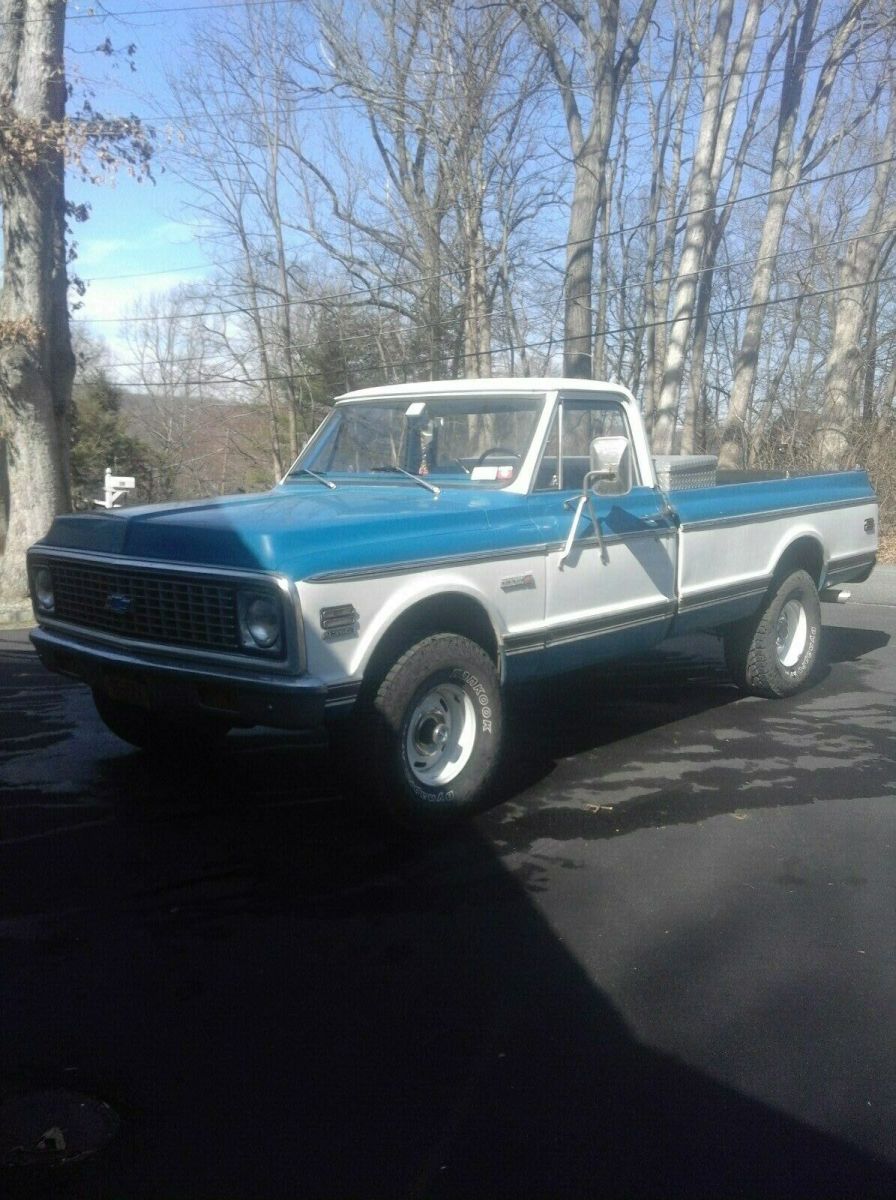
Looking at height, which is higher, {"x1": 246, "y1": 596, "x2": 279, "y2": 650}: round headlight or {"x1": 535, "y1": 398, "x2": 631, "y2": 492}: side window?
{"x1": 535, "y1": 398, "x2": 631, "y2": 492}: side window

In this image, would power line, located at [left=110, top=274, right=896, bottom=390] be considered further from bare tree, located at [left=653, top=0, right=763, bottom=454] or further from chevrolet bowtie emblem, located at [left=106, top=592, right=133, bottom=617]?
chevrolet bowtie emblem, located at [left=106, top=592, right=133, bottom=617]

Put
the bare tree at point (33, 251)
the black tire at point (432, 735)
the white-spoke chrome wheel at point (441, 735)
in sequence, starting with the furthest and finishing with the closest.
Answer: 1. the bare tree at point (33, 251)
2. the white-spoke chrome wheel at point (441, 735)
3. the black tire at point (432, 735)

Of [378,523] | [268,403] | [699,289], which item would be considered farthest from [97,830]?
[268,403]

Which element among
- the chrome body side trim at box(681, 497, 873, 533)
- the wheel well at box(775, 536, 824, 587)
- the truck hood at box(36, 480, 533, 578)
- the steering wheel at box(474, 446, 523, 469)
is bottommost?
the wheel well at box(775, 536, 824, 587)

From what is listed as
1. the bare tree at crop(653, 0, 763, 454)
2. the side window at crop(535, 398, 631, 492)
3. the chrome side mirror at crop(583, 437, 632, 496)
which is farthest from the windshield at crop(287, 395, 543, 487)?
the bare tree at crop(653, 0, 763, 454)

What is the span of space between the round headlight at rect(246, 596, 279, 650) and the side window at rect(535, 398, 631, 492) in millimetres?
1908

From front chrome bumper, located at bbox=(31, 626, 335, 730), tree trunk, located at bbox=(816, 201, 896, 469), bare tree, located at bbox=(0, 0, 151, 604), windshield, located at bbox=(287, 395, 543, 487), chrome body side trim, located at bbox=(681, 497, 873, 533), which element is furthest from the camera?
tree trunk, located at bbox=(816, 201, 896, 469)

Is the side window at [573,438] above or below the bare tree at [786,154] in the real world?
below

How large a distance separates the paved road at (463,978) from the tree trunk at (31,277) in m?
7.95

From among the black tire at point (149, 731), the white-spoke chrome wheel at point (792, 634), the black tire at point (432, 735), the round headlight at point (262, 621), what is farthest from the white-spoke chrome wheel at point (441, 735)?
the white-spoke chrome wheel at point (792, 634)

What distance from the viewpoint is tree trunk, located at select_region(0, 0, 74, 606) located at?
12914 mm

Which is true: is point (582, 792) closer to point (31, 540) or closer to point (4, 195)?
point (31, 540)

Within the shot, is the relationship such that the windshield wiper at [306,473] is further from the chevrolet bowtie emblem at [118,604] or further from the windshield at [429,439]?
the chevrolet bowtie emblem at [118,604]

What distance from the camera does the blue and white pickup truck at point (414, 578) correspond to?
4375 millimetres
